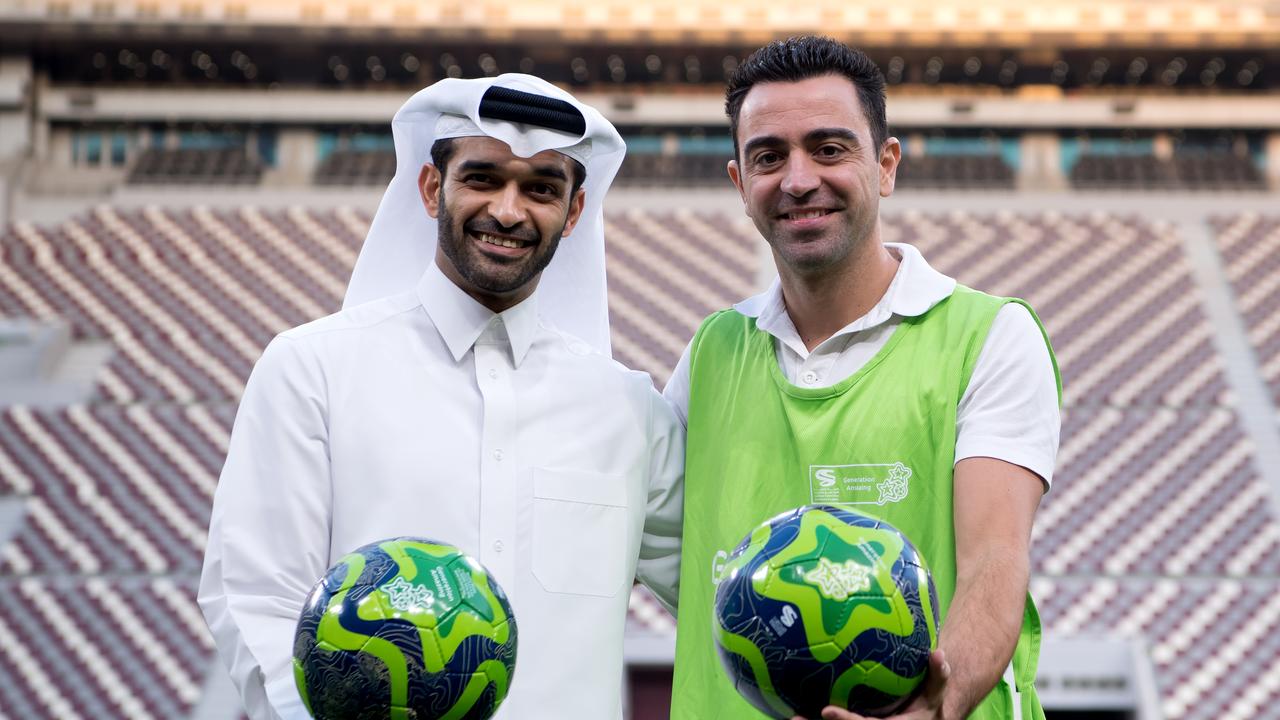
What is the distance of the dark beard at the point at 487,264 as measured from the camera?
265 cm

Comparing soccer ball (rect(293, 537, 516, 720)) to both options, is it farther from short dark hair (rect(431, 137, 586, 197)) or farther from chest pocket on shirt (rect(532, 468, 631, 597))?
short dark hair (rect(431, 137, 586, 197))

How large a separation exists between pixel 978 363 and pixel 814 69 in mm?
686

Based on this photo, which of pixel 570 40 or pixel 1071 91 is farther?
pixel 1071 91

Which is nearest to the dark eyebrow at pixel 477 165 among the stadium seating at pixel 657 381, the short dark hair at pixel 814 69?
the short dark hair at pixel 814 69

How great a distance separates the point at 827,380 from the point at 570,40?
77.8 feet

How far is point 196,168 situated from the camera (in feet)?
83.5

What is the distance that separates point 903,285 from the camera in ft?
9.16

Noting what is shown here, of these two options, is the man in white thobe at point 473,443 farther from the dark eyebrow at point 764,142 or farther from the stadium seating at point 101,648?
the stadium seating at point 101,648

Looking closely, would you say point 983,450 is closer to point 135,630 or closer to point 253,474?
point 253,474

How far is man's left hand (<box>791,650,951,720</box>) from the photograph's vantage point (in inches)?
74.4

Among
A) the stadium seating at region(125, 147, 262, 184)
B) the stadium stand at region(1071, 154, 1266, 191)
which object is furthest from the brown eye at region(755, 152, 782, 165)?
the stadium seating at region(125, 147, 262, 184)

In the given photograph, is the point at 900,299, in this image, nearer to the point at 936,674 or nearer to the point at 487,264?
the point at 487,264

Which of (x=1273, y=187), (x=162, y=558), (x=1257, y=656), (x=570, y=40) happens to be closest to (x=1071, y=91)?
(x=1273, y=187)

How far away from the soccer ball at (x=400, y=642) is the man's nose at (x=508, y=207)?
32.3 inches
